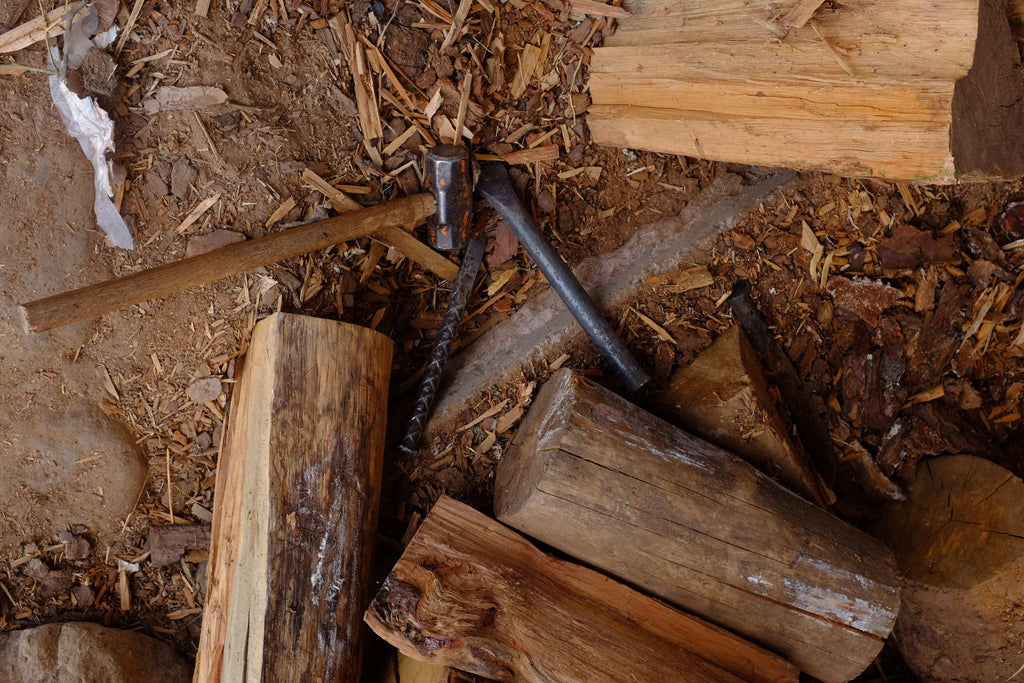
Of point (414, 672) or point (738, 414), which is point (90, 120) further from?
point (738, 414)

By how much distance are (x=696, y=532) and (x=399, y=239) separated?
1.68 m

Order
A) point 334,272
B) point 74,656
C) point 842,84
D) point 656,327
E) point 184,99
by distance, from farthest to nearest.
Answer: point 656,327 → point 334,272 → point 74,656 → point 184,99 → point 842,84

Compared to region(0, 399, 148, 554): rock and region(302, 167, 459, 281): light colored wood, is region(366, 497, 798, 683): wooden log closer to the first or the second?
region(302, 167, 459, 281): light colored wood

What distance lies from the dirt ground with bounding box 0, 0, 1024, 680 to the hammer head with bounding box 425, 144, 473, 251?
8.0 inches

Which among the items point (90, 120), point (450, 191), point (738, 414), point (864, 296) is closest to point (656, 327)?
point (738, 414)

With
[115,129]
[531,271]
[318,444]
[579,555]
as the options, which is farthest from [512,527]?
[115,129]

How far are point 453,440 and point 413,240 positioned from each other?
0.88m

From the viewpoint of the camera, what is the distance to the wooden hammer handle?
6.98 feet

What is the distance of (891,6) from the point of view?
214 centimetres

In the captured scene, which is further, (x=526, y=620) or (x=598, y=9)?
(x=598, y=9)

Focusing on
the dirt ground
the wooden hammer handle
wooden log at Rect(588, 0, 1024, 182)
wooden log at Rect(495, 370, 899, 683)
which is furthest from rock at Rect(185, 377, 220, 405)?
wooden log at Rect(588, 0, 1024, 182)

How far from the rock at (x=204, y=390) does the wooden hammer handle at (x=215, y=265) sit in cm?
49

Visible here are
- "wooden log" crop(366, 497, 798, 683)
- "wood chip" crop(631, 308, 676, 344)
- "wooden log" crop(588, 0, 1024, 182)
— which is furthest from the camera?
"wood chip" crop(631, 308, 676, 344)

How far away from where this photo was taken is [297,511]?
2549mm
